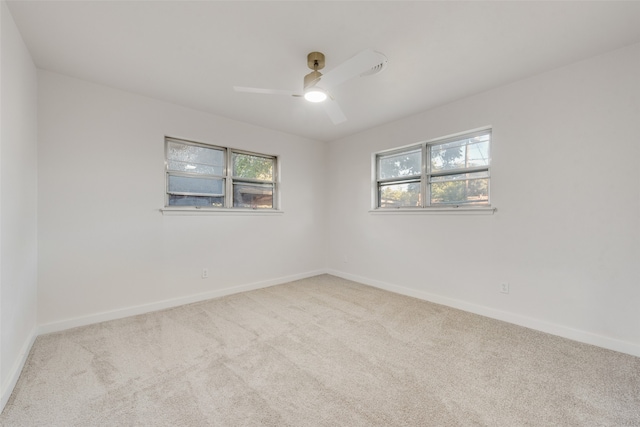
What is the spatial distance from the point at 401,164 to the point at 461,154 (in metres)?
0.86

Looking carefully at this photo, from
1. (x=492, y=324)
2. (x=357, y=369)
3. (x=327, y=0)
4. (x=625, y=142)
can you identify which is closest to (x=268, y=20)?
(x=327, y=0)

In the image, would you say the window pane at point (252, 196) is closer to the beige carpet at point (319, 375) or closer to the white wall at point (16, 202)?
the beige carpet at point (319, 375)

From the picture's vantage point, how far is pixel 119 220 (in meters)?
2.88

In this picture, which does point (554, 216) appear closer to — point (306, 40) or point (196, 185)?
point (306, 40)

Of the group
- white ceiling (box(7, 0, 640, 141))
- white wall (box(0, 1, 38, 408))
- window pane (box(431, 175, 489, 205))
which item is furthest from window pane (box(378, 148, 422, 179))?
white wall (box(0, 1, 38, 408))

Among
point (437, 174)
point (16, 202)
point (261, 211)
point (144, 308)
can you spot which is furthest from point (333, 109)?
point (144, 308)

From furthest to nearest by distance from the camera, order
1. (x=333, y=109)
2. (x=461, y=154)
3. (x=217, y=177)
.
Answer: (x=217, y=177) < (x=461, y=154) < (x=333, y=109)

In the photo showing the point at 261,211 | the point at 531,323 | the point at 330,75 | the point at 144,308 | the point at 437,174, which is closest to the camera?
the point at 330,75

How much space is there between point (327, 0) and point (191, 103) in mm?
2228

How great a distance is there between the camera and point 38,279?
8.13 ft

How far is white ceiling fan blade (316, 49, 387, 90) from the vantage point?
5.27 ft

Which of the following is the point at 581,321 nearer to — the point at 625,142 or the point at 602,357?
the point at 602,357

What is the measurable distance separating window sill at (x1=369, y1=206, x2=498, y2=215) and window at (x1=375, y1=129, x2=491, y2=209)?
4.3 inches

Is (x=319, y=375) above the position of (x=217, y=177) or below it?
below
